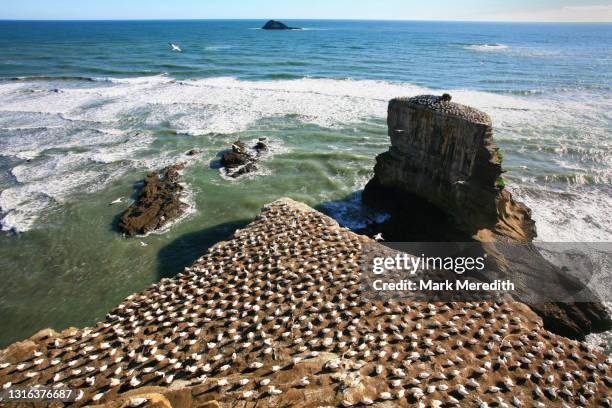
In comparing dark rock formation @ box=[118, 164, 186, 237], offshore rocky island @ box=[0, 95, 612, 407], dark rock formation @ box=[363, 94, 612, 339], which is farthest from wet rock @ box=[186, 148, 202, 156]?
dark rock formation @ box=[363, 94, 612, 339]

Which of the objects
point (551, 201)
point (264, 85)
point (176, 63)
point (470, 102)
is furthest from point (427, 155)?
point (176, 63)

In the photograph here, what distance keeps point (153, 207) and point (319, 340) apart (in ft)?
40.8

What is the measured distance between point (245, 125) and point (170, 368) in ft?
82.5

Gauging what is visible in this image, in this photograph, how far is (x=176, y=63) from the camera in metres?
58.9

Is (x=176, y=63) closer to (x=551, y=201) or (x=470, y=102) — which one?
(x=470, y=102)

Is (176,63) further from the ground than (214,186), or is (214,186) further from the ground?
(176,63)

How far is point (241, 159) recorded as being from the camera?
2322cm

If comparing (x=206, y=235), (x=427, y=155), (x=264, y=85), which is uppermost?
(x=264, y=85)

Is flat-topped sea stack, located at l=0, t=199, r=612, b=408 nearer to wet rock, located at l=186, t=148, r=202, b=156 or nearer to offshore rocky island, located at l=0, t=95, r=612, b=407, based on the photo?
offshore rocky island, located at l=0, t=95, r=612, b=407

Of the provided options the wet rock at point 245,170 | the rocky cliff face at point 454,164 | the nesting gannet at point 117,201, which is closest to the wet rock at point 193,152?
the wet rock at point 245,170

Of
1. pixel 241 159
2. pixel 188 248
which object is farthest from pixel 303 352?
pixel 241 159

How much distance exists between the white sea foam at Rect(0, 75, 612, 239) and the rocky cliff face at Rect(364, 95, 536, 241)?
4652 millimetres

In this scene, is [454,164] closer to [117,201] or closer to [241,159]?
[241,159]

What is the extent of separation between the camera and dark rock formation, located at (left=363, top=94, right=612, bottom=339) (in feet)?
40.1
